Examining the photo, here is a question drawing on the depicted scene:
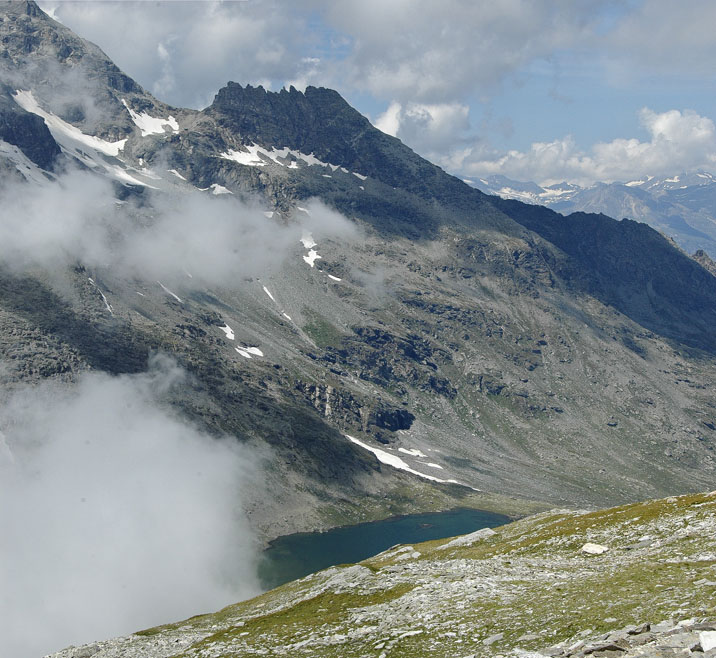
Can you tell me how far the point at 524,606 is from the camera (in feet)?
152

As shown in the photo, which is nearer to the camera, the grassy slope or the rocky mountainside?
the rocky mountainside

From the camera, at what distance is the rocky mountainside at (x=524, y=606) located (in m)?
36.0

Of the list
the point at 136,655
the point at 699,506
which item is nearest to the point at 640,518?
the point at 699,506

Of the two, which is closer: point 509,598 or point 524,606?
point 524,606

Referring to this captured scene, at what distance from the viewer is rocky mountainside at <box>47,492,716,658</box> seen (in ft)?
118

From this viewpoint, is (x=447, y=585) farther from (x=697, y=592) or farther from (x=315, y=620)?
(x=697, y=592)

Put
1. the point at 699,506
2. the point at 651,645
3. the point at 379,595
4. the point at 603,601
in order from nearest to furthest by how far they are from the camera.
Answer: the point at 651,645 → the point at 603,601 → the point at 379,595 → the point at 699,506

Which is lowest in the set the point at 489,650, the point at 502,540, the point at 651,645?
the point at 502,540

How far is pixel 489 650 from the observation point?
126 feet

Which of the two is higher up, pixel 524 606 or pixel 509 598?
pixel 524 606

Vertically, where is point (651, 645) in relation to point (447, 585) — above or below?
above

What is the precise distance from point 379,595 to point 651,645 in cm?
3712

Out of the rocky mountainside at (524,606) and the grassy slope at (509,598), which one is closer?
the rocky mountainside at (524,606)

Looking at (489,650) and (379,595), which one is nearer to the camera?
(489,650)
